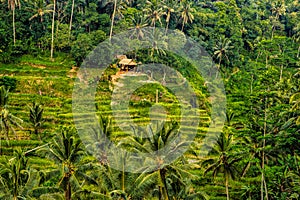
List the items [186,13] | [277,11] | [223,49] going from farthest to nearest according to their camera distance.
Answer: [277,11], [186,13], [223,49]

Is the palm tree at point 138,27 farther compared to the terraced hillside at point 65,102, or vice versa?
the palm tree at point 138,27

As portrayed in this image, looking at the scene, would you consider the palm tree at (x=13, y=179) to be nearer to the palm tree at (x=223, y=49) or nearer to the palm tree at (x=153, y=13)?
the palm tree at (x=153, y=13)

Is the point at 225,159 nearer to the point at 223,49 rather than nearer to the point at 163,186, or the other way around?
the point at 163,186

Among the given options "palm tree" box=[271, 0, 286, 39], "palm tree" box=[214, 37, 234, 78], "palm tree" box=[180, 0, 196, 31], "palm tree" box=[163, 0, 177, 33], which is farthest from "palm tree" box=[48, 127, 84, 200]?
"palm tree" box=[271, 0, 286, 39]

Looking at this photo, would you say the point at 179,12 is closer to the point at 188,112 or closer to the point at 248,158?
the point at 188,112

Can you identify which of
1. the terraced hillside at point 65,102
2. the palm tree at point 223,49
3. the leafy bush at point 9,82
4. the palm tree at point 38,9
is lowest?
the terraced hillside at point 65,102

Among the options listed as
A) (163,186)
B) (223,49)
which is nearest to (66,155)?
(163,186)

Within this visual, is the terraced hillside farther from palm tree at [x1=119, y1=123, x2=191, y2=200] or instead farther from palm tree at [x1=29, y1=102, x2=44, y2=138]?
palm tree at [x1=119, y1=123, x2=191, y2=200]

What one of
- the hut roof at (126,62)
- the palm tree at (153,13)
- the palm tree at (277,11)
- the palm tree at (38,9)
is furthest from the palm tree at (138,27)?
the palm tree at (277,11)

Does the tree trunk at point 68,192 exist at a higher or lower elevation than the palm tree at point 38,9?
lower
